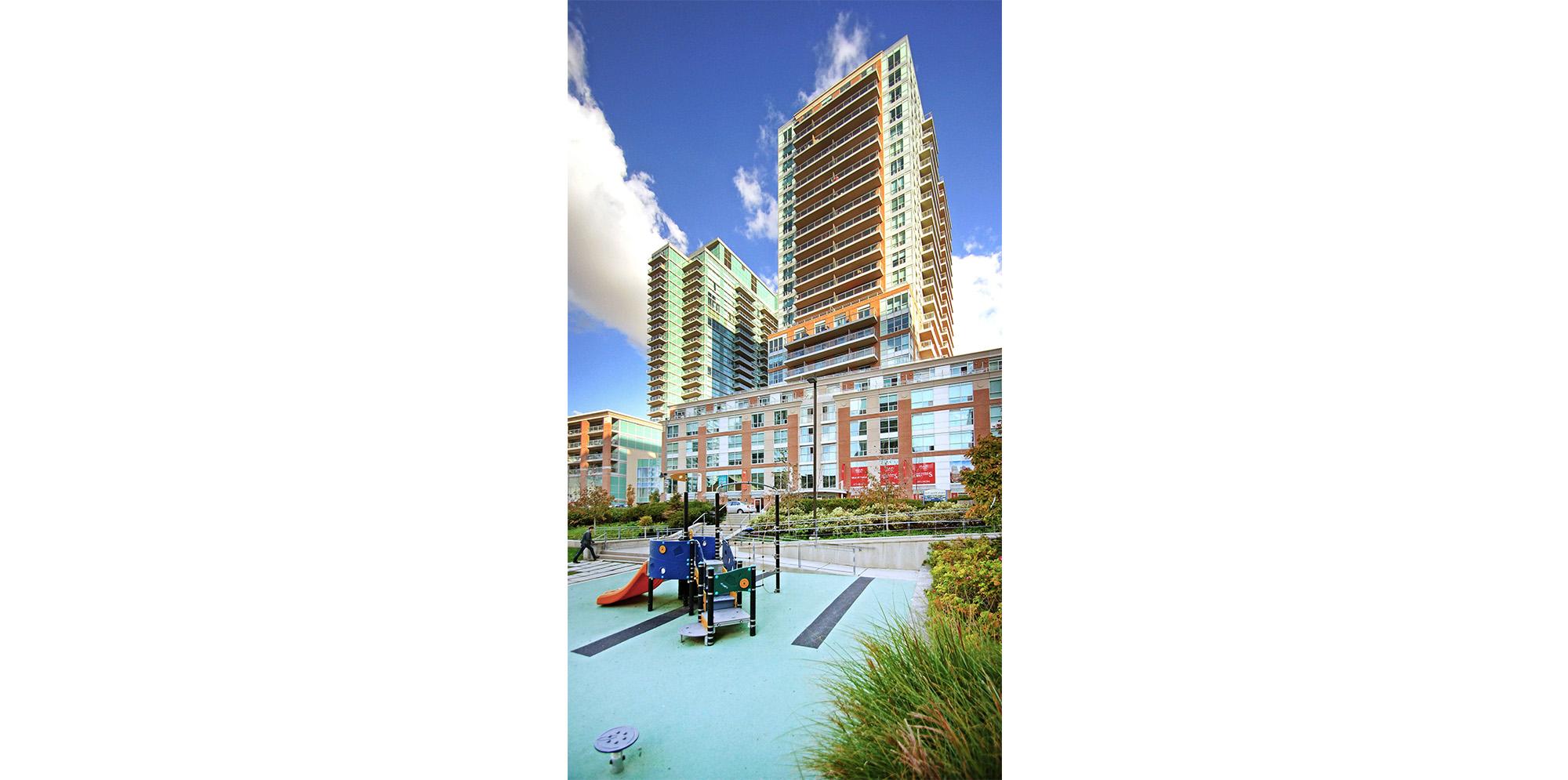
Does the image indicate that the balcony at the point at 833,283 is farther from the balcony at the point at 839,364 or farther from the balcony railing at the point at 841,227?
the balcony at the point at 839,364

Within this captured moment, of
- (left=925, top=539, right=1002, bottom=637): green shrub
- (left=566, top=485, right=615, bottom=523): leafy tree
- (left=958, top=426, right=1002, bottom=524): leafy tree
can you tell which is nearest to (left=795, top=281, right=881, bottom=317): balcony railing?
(left=958, top=426, right=1002, bottom=524): leafy tree

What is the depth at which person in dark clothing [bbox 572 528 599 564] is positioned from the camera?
224 cm

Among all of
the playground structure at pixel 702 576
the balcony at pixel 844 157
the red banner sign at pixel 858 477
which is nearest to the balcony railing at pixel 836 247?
the balcony at pixel 844 157

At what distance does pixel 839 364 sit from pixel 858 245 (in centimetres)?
62

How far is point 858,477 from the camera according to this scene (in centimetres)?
209

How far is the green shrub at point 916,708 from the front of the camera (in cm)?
122

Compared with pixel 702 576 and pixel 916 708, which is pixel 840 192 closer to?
pixel 702 576

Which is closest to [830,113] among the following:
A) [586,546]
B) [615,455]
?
[615,455]
